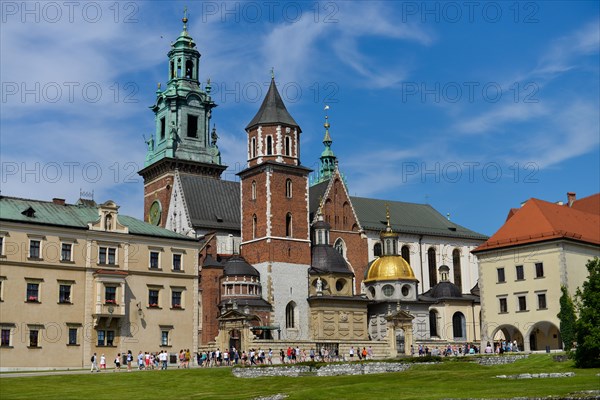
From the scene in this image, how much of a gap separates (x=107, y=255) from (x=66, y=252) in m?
3.03

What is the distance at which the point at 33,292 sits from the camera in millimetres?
61031

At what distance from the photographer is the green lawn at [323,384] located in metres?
36.3

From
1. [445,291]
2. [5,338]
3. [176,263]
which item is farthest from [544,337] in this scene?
[5,338]

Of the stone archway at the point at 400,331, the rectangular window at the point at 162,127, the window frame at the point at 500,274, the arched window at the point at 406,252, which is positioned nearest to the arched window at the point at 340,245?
the arched window at the point at 406,252

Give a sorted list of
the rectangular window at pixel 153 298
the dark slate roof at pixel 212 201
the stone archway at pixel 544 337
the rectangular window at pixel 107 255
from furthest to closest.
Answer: the dark slate roof at pixel 212 201 < the stone archway at pixel 544 337 < the rectangular window at pixel 153 298 < the rectangular window at pixel 107 255

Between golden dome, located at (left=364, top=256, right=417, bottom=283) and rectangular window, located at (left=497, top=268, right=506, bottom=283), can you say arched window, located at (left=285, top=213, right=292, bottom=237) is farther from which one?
rectangular window, located at (left=497, top=268, right=506, bottom=283)

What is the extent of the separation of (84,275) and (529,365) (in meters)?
30.9

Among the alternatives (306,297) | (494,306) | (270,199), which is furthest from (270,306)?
(494,306)

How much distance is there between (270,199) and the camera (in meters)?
84.0

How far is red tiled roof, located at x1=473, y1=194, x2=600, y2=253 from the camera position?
6988 cm

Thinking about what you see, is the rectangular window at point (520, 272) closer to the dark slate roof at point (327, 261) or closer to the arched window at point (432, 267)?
the dark slate roof at point (327, 261)

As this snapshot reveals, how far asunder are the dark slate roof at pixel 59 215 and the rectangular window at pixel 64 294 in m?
4.21

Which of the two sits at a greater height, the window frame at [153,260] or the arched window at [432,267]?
the arched window at [432,267]

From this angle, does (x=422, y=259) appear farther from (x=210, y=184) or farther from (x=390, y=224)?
(x=210, y=184)
